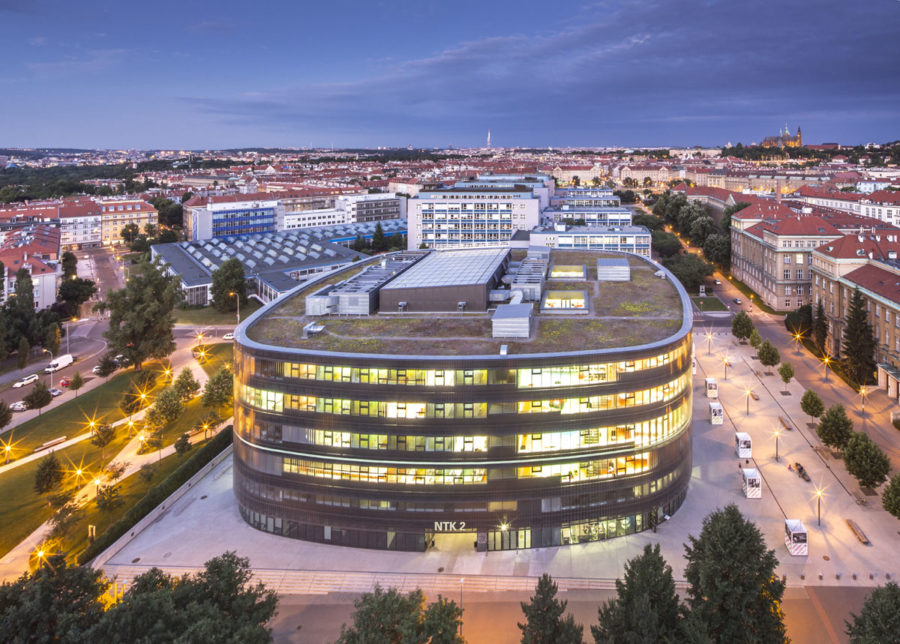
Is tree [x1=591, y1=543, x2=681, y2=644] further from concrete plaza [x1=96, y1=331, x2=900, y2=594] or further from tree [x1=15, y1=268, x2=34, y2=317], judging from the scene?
tree [x1=15, y1=268, x2=34, y2=317]

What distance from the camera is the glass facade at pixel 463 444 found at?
36.5 m

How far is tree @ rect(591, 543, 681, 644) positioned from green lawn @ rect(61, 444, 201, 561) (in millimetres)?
34269

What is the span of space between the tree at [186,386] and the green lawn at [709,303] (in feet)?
253

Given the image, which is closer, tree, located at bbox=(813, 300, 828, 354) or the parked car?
the parked car

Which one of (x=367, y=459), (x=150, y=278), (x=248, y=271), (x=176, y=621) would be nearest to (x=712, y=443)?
(x=367, y=459)

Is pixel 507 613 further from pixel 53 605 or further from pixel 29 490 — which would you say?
pixel 29 490

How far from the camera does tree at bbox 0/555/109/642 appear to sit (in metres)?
24.6

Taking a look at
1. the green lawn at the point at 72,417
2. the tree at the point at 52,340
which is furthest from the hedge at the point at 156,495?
the tree at the point at 52,340

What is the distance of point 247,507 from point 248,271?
77.9m

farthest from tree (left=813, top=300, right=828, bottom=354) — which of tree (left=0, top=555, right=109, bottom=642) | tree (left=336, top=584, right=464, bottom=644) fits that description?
tree (left=0, top=555, right=109, bottom=642)

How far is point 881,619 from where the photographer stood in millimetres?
23109

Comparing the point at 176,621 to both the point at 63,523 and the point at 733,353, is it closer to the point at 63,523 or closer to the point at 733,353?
the point at 63,523

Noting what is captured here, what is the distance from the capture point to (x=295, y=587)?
34906 mm

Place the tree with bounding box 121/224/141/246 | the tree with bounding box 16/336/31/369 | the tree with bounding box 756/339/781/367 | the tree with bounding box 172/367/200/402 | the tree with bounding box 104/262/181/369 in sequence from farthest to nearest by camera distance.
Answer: the tree with bounding box 121/224/141/246
the tree with bounding box 104/262/181/369
the tree with bounding box 16/336/31/369
the tree with bounding box 756/339/781/367
the tree with bounding box 172/367/200/402
